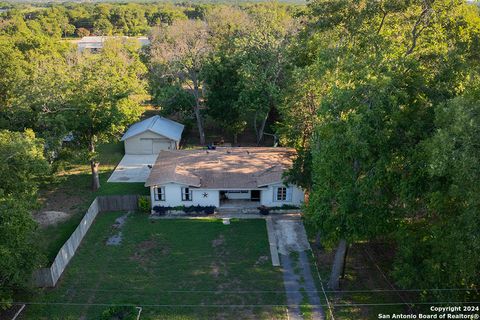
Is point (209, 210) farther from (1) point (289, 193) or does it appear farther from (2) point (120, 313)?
(2) point (120, 313)

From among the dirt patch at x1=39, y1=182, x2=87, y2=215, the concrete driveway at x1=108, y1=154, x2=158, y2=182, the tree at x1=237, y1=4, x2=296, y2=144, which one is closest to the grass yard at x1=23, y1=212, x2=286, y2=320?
the dirt patch at x1=39, y1=182, x2=87, y2=215

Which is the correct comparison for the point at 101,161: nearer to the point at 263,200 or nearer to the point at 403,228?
the point at 263,200

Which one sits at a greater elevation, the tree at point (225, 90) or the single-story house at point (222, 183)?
the tree at point (225, 90)

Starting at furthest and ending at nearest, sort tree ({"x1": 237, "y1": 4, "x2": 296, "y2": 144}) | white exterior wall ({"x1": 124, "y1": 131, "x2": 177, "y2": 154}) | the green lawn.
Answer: white exterior wall ({"x1": 124, "y1": 131, "x2": 177, "y2": 154}) → tree ({"x1": 237, "y1": 4, "x2": 296, "y2": 144}) → the green lawn

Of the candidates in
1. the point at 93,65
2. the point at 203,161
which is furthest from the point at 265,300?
the point at 93,65

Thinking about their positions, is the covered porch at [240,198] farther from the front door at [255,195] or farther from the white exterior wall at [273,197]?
the white exterior wall at [273,197]

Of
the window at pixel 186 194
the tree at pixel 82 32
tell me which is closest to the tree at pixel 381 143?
the window at pixel 186 194

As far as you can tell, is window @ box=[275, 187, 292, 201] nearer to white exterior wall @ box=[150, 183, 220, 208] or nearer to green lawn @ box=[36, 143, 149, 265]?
white exterior wall @ box=[150, 183, 220, 208]

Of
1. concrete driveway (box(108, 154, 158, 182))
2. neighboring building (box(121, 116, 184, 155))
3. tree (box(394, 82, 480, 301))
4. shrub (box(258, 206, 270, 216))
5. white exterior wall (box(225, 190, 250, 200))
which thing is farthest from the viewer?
neighboring building (box(121, 116, 184, 155))
